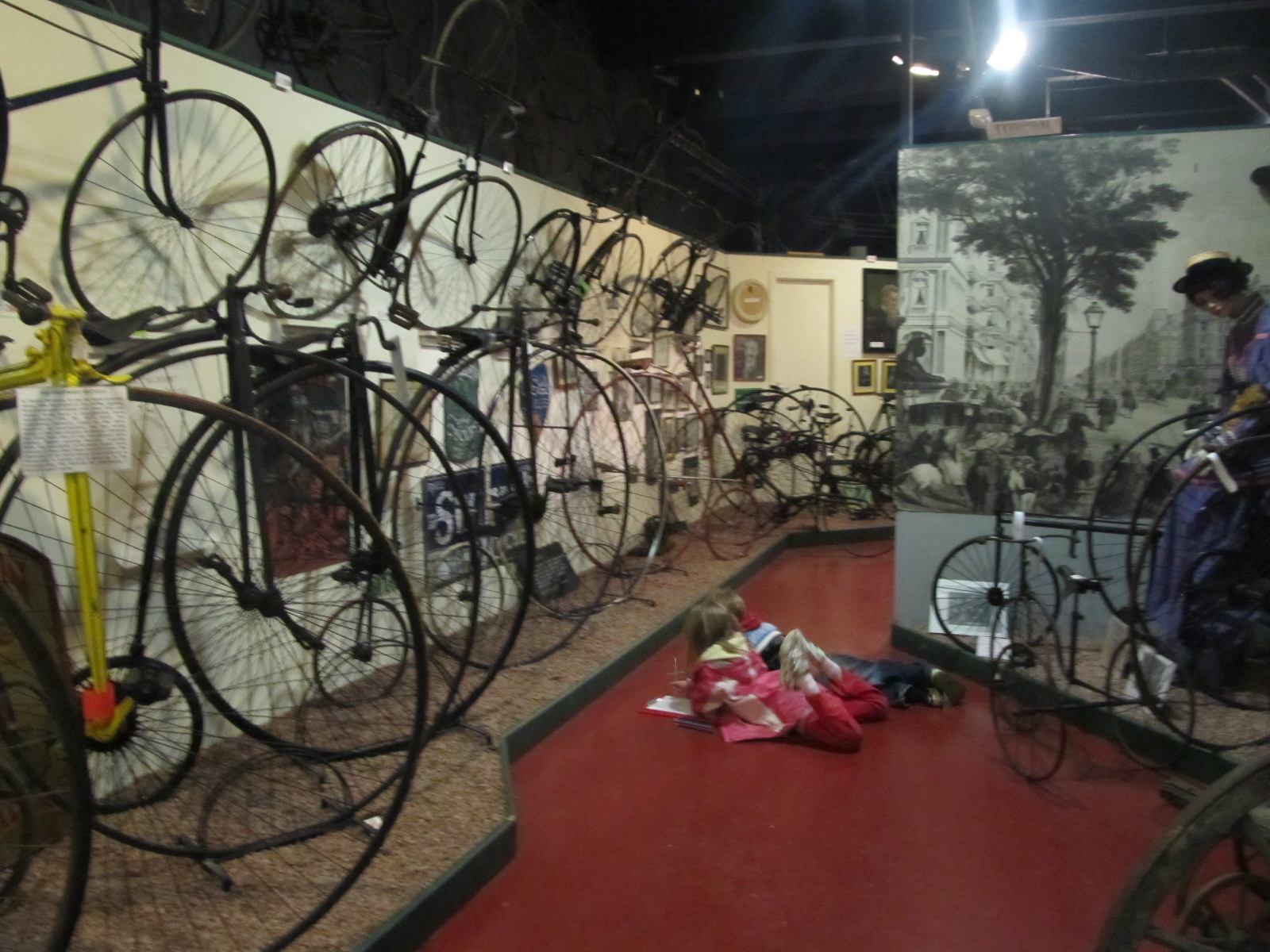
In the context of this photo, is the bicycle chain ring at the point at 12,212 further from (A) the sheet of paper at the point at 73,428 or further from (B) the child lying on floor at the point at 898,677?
(B) the child lying on floor at the point at 898,677

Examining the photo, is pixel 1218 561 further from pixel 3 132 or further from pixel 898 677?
pixel 3 132

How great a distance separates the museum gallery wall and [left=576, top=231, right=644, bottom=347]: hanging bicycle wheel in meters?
1.53

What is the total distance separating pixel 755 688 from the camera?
10.5 feet

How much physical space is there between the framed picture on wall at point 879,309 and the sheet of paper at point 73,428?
669 cm

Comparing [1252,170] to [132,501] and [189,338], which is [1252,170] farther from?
[132,501]

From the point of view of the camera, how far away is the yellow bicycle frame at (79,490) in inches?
56.8

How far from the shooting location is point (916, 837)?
246cm

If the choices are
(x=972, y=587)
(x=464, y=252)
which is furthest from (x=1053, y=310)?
(x=464, y=252)

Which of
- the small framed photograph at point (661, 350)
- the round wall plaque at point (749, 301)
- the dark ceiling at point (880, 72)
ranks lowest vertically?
the small framed photograph at point (661, 350)

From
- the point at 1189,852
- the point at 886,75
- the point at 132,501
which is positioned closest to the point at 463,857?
the point at 132,501

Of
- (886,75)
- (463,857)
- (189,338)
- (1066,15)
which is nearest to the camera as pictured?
(189,338)

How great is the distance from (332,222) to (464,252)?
89 centimetres

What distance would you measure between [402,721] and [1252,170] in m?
3.75

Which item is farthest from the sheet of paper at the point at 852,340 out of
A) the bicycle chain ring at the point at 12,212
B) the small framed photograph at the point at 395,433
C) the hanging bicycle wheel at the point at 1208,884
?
Result: the hanging bicycle wheel at the point at 1208,884
